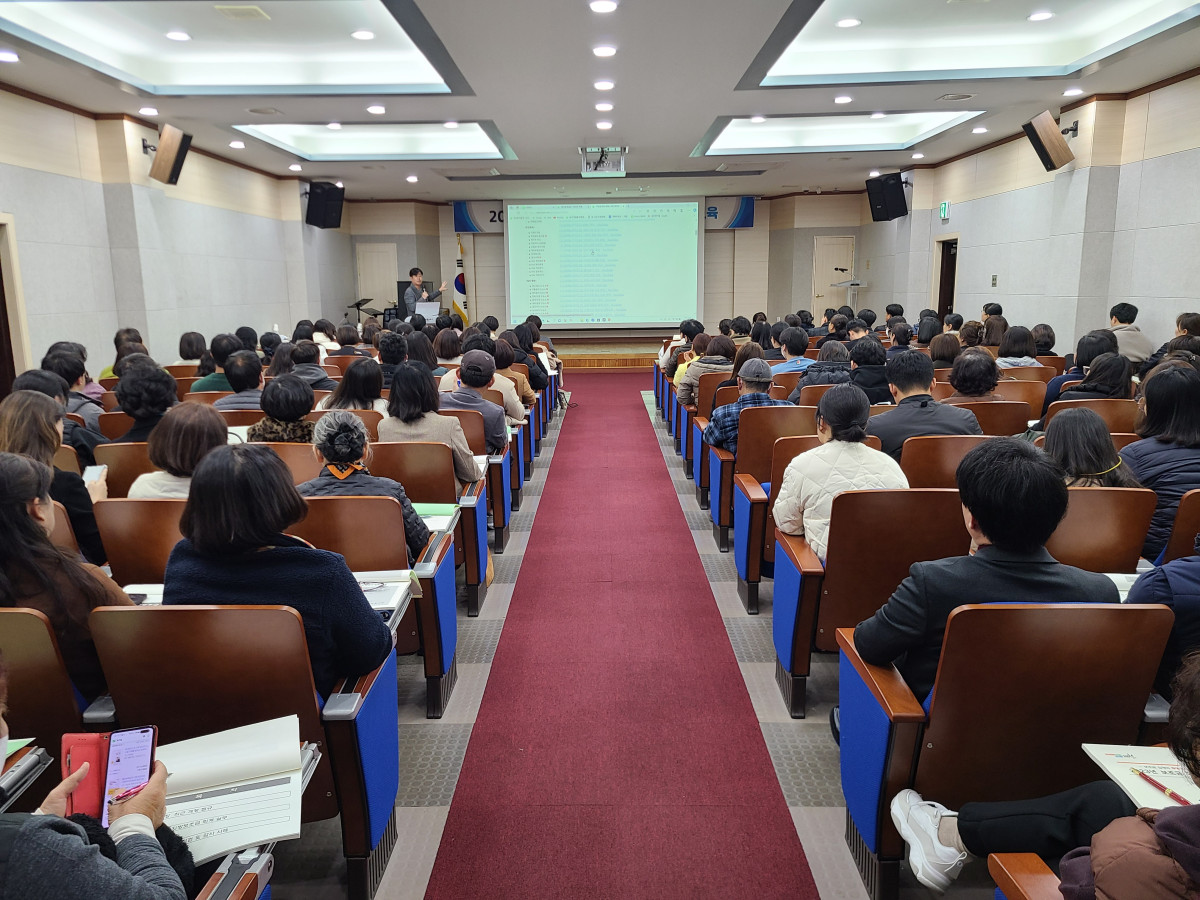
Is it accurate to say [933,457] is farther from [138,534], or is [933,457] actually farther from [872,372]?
[138,534]

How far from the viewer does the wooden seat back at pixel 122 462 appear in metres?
3.09

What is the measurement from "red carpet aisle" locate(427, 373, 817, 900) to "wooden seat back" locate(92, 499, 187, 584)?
1.20m

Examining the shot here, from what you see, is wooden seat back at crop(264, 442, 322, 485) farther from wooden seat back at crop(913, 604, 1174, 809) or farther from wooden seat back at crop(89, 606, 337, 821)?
wooden seat back at crop(913, 604, 1174, 809)

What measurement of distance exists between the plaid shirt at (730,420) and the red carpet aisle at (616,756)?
721 mm

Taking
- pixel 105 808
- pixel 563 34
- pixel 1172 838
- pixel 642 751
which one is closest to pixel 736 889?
pixel 642 751

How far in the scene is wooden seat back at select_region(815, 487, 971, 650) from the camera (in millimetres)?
2289

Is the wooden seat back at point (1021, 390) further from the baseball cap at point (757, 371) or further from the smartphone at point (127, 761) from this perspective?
the smartphone at point (127, 761)

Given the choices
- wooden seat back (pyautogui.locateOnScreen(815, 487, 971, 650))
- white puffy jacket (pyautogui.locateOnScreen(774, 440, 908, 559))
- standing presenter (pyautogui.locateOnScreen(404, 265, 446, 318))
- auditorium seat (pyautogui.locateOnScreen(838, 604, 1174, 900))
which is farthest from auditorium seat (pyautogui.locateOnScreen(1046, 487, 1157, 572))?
standing presenter (pyautogui.locateOnScreen(404, 265, 446, 318))

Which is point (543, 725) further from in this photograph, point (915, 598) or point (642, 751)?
point (915, 598)

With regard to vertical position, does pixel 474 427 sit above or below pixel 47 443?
below

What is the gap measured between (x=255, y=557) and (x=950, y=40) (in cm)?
705

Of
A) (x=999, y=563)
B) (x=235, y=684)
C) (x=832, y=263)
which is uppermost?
(x=832, y=263)

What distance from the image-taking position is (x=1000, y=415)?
383 cm

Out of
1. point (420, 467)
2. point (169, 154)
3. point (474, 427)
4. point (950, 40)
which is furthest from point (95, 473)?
point (950, 40)
